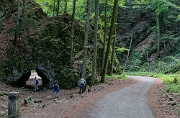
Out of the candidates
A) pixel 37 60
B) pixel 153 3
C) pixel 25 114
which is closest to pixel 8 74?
pixel 37 60

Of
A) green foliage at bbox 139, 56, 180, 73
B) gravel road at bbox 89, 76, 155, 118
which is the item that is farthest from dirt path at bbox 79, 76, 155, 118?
green foliage at bbox 139, 56, 180, 73

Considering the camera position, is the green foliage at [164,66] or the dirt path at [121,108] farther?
the green foliage at [164,66]

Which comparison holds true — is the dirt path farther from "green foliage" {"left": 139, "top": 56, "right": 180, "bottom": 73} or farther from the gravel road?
"green foliage" {"left": 139, "top": 56, "right": 180, "bottom": 73}

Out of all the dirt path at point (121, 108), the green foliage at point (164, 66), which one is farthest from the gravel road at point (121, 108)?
the green foliage at point (164, 66)

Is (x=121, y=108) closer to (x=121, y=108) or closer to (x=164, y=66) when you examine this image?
(x=121, y=108)

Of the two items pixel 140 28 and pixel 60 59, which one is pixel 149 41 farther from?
pixel 60 59

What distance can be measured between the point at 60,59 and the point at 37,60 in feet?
7.09

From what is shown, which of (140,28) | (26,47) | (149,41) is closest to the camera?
(26,47)

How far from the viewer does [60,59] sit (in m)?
A: 23.3

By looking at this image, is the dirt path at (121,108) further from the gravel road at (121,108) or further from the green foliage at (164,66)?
the green foliage at (164,66)

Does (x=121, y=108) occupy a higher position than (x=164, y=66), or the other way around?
(x=121, y=108)

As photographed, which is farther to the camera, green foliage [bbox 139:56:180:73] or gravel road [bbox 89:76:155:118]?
green foliage [bbox 139:56:180:73]

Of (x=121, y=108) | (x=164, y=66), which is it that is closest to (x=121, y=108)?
(x=121, y=108)

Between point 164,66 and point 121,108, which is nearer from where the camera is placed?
point 121,108
